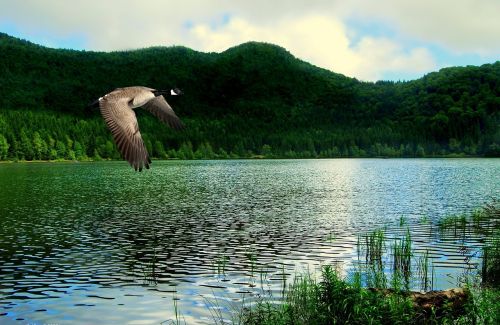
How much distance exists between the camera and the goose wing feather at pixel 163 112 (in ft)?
34.0

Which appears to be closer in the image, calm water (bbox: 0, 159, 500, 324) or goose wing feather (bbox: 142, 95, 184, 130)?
goose wing feather (bbox: 142, 95, 184, 130)

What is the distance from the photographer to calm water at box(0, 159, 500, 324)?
2969 cm

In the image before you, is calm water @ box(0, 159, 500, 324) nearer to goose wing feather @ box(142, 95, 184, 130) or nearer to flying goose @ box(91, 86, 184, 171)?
goose wing feather @ box(142, 95, 184, 130)

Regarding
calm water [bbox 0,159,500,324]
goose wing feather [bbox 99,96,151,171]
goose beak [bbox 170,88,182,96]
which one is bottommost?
calm water [bbox 0,159,500,324]

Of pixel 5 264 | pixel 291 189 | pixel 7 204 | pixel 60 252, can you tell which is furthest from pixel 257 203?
pixel 5 264

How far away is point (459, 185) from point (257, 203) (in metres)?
47.1

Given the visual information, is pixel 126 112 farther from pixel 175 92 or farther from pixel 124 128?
pixel 175 92

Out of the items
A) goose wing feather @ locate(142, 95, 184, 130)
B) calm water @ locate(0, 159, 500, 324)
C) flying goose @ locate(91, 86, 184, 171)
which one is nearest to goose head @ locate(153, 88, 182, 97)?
flying goose @ locate(91, 86, 184, 171)

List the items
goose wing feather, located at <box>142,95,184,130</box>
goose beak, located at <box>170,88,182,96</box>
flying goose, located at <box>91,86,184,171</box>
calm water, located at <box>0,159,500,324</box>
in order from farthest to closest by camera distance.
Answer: calm water, located at <box>0,159,500,324</box>
goose wing feather, located at <box>142,95,184,130</box>
goose beak, located at <box>170,88,182,96</box>
flying goose, located at <box>91,86,184,171</box>

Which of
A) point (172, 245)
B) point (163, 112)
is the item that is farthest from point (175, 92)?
point (172, 245)

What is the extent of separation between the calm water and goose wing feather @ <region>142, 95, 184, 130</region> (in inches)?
692

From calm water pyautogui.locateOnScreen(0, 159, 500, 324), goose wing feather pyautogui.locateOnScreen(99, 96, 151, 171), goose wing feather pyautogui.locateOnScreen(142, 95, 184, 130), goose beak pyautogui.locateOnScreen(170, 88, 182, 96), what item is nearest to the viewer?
goose wing feather pyautogui.locateOnScreen(99, 96, 151, 171)

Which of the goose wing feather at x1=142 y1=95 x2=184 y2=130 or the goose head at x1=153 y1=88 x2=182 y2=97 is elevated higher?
the goose head at x1=153 y1=88 x2=182 y2=97

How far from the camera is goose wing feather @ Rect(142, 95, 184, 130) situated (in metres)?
10.4
